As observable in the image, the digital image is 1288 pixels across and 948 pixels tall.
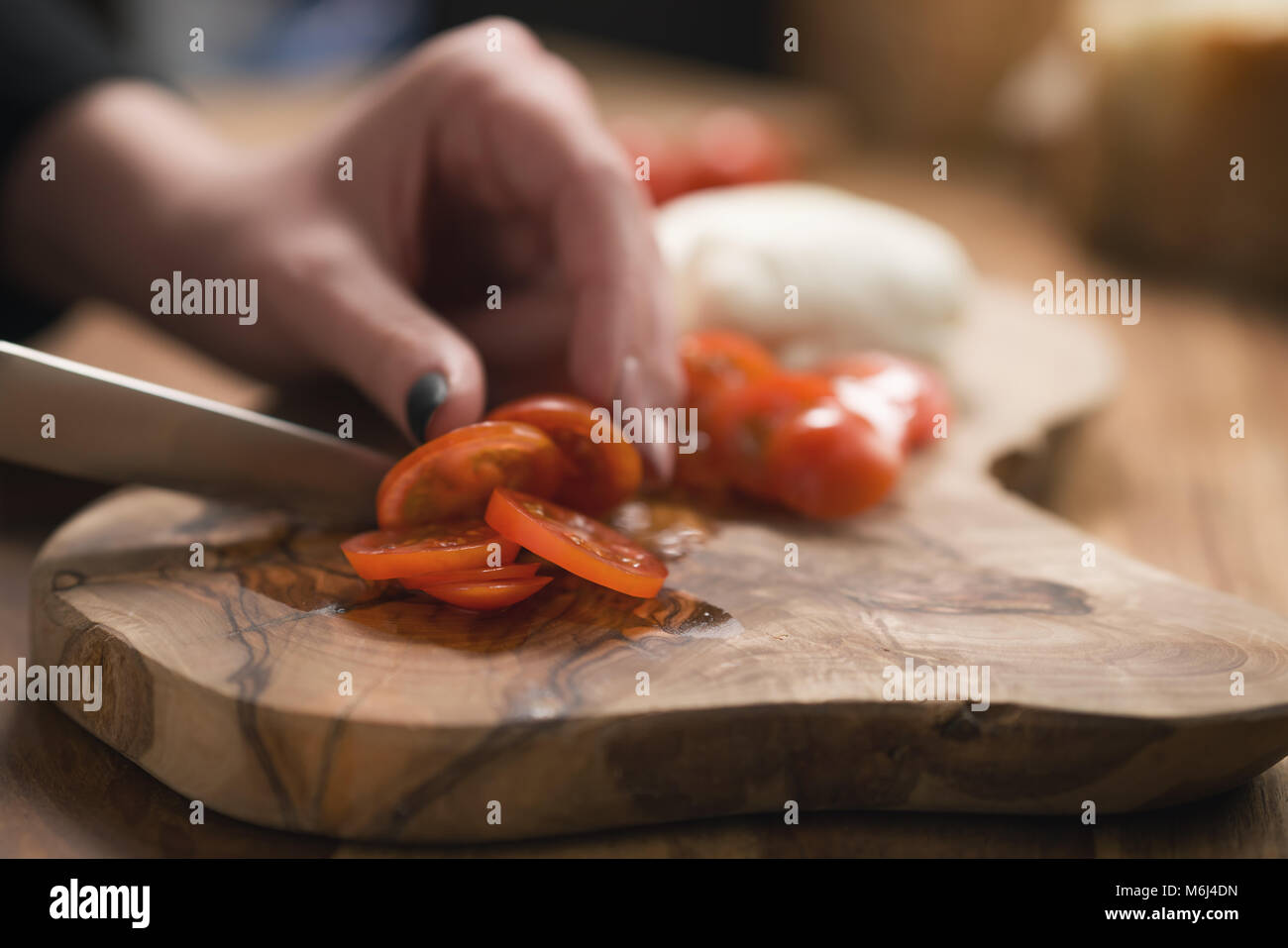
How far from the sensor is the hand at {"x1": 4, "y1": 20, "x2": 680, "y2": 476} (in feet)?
3.61

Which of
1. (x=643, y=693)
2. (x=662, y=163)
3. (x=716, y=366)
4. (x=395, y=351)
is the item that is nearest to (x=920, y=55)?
(x=662, y=163)

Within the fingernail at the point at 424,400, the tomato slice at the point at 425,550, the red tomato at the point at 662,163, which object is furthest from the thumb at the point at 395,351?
the red tomato at the point at 662,163

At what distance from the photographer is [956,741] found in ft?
2.61

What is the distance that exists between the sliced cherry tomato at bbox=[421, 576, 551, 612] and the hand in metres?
0.16

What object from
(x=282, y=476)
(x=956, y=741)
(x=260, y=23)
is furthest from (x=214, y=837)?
(x=260, y=23)

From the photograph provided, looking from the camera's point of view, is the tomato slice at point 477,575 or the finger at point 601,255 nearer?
the tomato slice at point 477,575

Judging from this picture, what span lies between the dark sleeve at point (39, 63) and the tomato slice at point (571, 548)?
83cm

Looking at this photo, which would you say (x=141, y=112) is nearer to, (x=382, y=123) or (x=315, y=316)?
(x=382, y=123)

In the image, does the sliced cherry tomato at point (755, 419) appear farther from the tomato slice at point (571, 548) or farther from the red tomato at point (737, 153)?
the red tomato at point (737, 153)

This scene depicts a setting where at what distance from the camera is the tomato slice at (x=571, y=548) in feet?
2.91

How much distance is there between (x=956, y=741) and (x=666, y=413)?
0.46 meters

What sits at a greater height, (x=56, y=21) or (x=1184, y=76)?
(x=1184, y=76)

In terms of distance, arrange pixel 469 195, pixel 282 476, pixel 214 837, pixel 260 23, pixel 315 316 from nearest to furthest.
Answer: pixel 214 837
pixel 282 476
pixel 315 316
pixel 469 195
pixel 260 23

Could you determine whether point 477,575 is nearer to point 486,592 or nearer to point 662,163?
point 486,592
